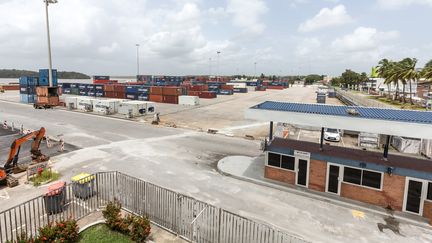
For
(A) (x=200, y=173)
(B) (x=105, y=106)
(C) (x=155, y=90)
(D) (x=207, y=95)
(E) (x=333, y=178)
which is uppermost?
(C) (x=155, y=90)

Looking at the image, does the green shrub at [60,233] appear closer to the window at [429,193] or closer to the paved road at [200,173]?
the paved road at [200,173]

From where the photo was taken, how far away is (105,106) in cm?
4681

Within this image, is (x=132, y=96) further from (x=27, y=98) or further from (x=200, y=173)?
(x=200, y=173)

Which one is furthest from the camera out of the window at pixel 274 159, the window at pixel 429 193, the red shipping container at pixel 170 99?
the red shipping container at pixel 170 99

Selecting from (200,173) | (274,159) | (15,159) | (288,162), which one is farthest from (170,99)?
(288,162)

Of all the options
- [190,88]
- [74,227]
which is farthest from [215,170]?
[190,88]

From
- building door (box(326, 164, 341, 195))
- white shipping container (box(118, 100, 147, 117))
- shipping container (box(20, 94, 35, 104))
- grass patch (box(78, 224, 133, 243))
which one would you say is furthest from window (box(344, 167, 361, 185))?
shipping container (box(20, 94, 35, 104))

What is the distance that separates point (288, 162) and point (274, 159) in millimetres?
942

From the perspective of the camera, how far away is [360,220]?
13.2 metres

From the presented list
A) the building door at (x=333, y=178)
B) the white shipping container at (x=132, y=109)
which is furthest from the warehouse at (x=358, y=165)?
the white shipping container at (x=132, y=109)

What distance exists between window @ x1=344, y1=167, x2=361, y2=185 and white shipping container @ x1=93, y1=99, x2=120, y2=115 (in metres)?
41.3

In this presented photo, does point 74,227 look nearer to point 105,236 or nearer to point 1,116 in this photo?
point 105,236

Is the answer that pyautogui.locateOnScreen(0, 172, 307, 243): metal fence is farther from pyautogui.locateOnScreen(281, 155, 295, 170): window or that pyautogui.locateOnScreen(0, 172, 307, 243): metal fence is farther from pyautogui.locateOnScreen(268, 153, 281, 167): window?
pyautogui.locateOnScreen(281, 155, 295, 170): window

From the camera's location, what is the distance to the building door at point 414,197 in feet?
44.5
